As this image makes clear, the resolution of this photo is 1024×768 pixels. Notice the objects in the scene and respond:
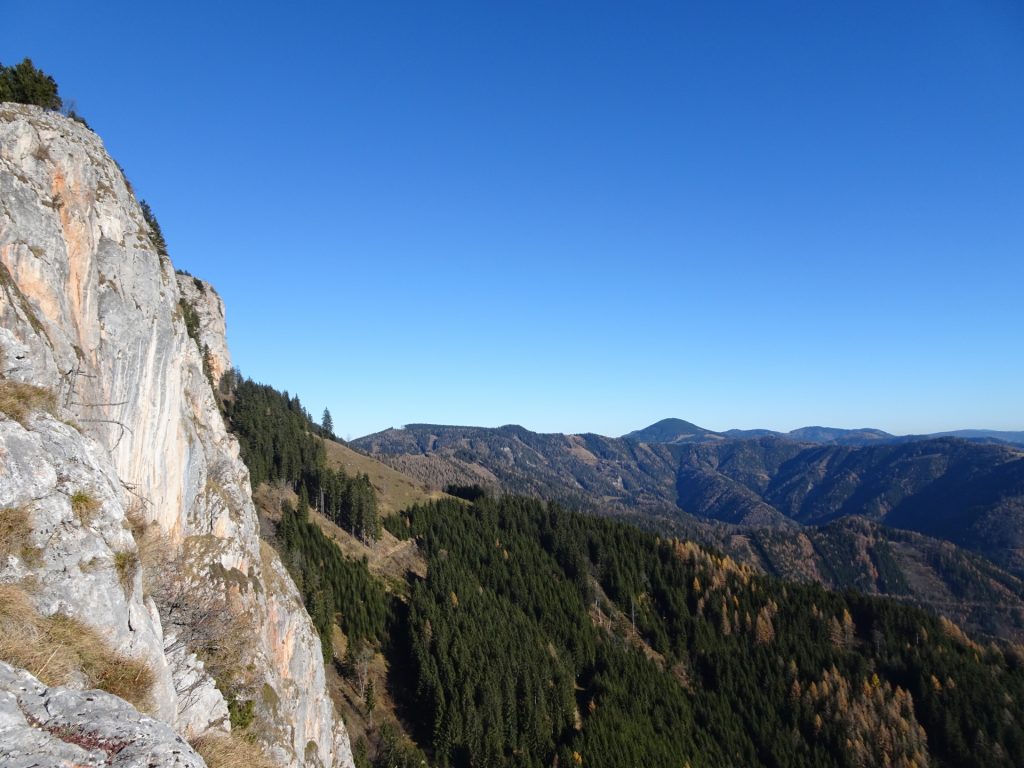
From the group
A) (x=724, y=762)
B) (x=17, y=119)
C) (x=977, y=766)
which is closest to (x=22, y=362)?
(x=17, y=119)

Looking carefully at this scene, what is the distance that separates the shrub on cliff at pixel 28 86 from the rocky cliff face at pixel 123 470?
14.6 ft

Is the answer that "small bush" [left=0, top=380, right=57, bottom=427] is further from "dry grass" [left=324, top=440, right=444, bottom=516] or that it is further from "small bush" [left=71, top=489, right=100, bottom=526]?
"dry grass" [left=324, top=440, right=444, bottom=516]

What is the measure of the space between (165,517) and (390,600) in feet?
268

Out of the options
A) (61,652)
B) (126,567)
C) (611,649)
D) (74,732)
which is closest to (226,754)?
(61,652)

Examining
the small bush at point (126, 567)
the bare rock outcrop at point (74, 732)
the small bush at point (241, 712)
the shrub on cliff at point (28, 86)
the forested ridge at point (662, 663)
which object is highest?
the shrub on cliff at point (28, 86)

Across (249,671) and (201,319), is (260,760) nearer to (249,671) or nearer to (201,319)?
(249,671)

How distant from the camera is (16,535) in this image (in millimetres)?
13125

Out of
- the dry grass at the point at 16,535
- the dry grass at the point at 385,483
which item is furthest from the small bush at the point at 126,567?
the dry grass at the point at 385,483

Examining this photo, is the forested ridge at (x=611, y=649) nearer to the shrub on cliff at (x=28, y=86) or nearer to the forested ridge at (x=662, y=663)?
the forested ridge at (x=662, y=663)

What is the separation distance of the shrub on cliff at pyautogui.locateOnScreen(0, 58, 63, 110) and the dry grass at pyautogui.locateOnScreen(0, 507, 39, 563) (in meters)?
31.9

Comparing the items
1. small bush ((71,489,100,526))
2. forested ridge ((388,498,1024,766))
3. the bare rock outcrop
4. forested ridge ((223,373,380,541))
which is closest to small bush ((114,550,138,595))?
small bush ((71,489,100,526))

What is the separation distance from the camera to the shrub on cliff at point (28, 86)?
1291 inches

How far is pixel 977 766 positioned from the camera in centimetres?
11181

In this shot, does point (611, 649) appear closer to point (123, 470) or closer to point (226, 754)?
point (123, 470)
